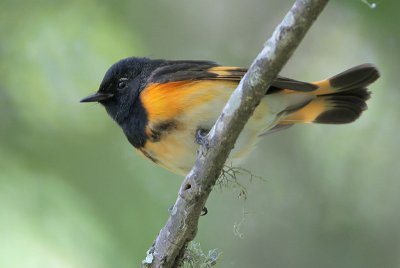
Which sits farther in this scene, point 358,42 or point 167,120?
point 358,42

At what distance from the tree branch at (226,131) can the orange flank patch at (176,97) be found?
64cm

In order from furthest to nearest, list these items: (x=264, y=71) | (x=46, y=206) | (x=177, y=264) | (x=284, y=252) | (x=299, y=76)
A: 1. (x=299, y=76)
2. (x=284, y=252)
3. (x=46, y=206)
4. (x=177, y=264)
5. (x=264, y=71)

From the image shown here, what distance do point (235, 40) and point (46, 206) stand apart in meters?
1.72

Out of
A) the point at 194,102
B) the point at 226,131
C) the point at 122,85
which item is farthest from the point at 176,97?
the point at 226,131

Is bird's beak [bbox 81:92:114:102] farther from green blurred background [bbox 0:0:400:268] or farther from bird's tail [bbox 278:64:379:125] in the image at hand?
bird's tail [bbox 278:64:379:125]

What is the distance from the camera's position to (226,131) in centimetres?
263

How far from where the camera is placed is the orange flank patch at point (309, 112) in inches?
158

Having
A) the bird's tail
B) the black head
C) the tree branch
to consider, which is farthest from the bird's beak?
the tree branch

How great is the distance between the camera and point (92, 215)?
12.7 ft

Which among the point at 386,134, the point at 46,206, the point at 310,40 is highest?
the point at 310,40

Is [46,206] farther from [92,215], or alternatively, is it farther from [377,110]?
[377,110]

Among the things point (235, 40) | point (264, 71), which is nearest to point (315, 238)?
point (235, 40)

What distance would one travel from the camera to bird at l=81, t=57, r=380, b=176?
342cm

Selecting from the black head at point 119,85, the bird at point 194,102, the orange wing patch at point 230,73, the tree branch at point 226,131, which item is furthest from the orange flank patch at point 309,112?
the tree branch at point 226,131
